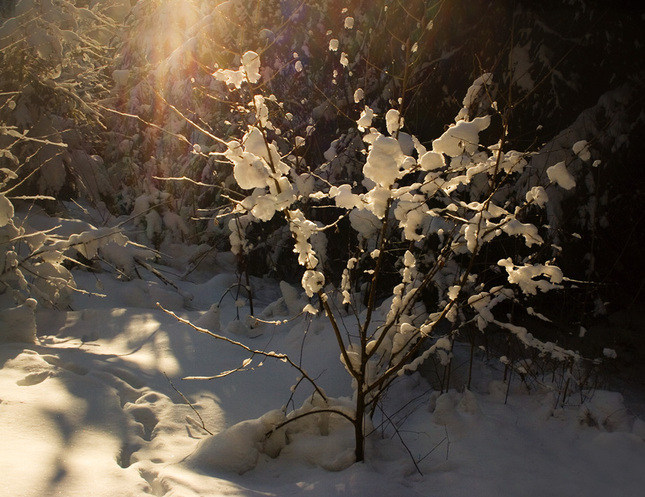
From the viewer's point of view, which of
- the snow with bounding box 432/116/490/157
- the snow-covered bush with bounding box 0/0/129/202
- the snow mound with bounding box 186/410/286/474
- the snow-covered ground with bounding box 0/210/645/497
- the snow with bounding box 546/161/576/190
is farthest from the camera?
the snow-covered bush with bounding box 0/0/129/202

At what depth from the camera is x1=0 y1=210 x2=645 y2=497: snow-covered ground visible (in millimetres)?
1770

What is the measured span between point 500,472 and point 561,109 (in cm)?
336

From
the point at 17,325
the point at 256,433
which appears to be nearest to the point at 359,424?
the point at 256,433

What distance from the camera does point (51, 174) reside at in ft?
20.0

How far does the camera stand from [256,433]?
2.08m

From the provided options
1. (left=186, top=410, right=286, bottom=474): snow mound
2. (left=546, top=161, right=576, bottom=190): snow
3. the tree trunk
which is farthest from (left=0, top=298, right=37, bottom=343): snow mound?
(left=546, top=161, right=576, bottom=190): snow

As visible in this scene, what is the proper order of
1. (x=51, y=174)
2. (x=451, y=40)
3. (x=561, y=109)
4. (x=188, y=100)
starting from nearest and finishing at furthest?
1. (x=561, y=109)
2. (x=451, y=40)
3. (x=51, y=174)
4. (x=188, y=100)

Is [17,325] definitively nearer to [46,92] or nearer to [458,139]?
[458,139]

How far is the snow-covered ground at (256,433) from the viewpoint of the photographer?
5.81ft

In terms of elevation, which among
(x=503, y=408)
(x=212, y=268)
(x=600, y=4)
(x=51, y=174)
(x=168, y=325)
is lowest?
(x=503, y=408)

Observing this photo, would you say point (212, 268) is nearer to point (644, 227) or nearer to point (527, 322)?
point (527, 322)

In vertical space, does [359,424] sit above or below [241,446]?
above

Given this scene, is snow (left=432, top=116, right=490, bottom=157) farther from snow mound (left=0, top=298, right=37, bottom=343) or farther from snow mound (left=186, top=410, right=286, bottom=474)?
snow mound (left=0, top=298, right=37, bottom=343)

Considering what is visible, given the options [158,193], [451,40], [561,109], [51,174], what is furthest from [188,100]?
[561,109]
